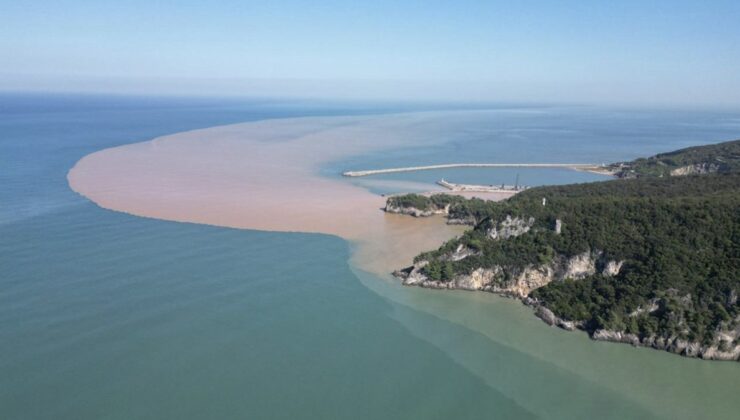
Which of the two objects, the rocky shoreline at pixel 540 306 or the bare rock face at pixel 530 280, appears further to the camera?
the bare rock face at pixel 530 280

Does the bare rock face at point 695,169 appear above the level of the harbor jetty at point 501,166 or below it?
above

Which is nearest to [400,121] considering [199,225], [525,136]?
[525,136]

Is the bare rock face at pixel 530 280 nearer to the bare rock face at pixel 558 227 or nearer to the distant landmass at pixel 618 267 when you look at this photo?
the distant landmass at pixel 618 267

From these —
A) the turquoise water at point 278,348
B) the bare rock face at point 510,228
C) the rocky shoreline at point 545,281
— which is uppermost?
the bare rock face at point 510,228

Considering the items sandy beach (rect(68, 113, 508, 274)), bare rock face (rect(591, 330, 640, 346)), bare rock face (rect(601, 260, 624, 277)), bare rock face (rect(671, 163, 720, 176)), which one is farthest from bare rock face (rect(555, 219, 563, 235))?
bare rock face (rect(671, 163, 720, 176))

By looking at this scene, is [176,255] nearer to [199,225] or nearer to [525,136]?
[199,225]

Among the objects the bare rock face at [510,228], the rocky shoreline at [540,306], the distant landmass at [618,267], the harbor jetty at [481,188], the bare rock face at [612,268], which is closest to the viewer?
the rocky shoreline at [540,306]

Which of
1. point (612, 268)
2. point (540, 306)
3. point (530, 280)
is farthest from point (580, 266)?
point (540, 306)

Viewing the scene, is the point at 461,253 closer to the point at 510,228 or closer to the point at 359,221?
the point at 510,228

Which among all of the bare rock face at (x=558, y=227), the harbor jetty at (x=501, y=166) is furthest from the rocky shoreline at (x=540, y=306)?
the harbor jetty at (x=501, y=166)
